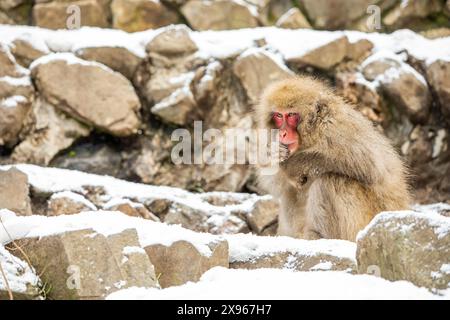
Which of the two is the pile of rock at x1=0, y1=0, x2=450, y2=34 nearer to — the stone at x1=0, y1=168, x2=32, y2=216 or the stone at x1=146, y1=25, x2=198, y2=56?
the stone at x1=146, y1=25, x2=198, y2=56

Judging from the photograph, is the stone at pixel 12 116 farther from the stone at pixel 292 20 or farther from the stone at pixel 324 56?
the stone at pixel 292 20

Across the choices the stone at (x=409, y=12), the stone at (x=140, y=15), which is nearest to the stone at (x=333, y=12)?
the stone at (x=409, y=12)

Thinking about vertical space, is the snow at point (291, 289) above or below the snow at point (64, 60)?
below

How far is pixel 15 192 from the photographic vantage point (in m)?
5.35

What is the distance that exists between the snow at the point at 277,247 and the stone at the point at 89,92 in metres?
3.51

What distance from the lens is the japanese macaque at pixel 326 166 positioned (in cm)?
418

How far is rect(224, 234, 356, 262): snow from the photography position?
302 cm

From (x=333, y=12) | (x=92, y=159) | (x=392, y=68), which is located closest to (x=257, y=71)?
(x=392, y=68)

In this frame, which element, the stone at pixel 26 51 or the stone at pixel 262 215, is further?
the stone at pixel 26 51

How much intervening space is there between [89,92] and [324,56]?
2545 millimetres

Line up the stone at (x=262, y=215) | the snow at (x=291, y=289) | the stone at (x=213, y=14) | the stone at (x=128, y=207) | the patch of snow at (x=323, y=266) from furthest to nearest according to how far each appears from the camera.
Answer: the stone at (x=213, y=14) → the stone at (x=262, y=215) → the stone at (x=128, y=207) → the patch of snow at (x=323, y=266) → the snow at (x=291, y=289)

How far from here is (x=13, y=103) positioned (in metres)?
6.27

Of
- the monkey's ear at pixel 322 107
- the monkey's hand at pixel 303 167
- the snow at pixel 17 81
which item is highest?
the snow at pixel 17 81
